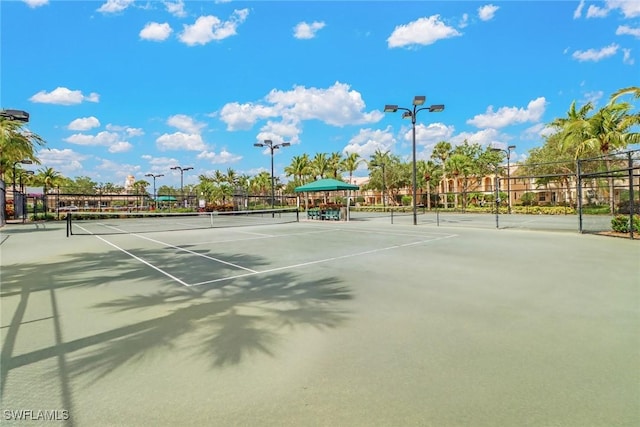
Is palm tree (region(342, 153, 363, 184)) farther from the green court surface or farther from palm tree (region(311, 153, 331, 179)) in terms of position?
the green court surface

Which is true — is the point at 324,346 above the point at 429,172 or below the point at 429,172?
below

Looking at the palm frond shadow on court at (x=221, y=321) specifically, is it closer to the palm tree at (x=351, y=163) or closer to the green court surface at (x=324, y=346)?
the green court surface at (x=324, y=346)

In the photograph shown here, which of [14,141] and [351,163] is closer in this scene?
[14,141]

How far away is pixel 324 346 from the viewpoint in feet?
11.8

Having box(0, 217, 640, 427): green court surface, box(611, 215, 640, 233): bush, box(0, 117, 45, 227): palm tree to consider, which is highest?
box(0, 117, 45, 227): palm tree

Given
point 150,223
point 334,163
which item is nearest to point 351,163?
point 334,163

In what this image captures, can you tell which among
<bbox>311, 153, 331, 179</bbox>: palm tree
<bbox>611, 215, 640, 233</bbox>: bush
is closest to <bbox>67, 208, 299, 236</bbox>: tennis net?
<bbox>611, 215, 640, 233</bbox>: bush

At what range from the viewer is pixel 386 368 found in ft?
10.2

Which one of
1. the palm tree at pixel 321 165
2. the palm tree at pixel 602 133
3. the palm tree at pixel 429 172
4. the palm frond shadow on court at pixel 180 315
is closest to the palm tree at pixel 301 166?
the palm tree at pixel 321 165

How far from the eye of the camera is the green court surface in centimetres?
253

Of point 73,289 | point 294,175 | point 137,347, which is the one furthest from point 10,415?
point 294,175

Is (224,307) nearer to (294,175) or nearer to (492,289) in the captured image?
(492,289)

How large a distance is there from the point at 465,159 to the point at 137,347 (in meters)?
49.9

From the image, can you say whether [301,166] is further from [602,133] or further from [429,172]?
[602,133]
